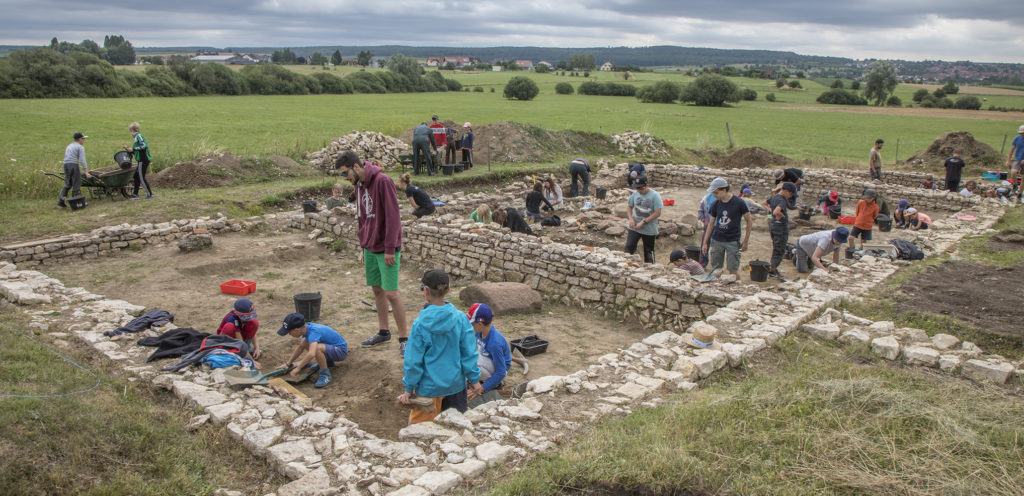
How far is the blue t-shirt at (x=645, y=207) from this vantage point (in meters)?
9.36

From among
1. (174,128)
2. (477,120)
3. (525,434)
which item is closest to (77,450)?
(525,434)

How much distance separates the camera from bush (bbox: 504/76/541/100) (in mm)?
59500

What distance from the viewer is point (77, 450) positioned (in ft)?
13.5

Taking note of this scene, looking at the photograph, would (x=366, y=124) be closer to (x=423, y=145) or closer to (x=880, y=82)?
(x=423, y=145)

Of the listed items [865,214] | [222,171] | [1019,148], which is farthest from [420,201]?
[1019,148]

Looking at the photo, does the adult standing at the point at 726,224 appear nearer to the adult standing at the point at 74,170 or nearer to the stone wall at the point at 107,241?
the stone wall at the point at 107,241

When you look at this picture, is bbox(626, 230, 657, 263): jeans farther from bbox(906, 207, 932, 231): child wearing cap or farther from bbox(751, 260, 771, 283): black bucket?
bbox(906, 207, 932, 231): child wearing cap

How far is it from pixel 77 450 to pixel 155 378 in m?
1.49

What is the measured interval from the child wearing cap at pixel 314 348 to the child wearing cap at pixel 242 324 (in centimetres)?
44

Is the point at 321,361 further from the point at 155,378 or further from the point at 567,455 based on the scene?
the point at 567,455

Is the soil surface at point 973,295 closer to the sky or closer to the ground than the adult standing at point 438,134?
closer to the ground

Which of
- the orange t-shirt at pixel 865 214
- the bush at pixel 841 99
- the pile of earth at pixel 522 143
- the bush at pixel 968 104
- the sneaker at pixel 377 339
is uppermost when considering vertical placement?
the bush at pixel 841 99

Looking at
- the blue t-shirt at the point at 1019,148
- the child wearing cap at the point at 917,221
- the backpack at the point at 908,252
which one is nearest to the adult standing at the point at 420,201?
the backpack at the point at 908,252

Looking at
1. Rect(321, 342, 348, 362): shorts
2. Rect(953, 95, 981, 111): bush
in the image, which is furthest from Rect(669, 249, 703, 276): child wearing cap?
Rect(953, 95, 981, 111): bush
